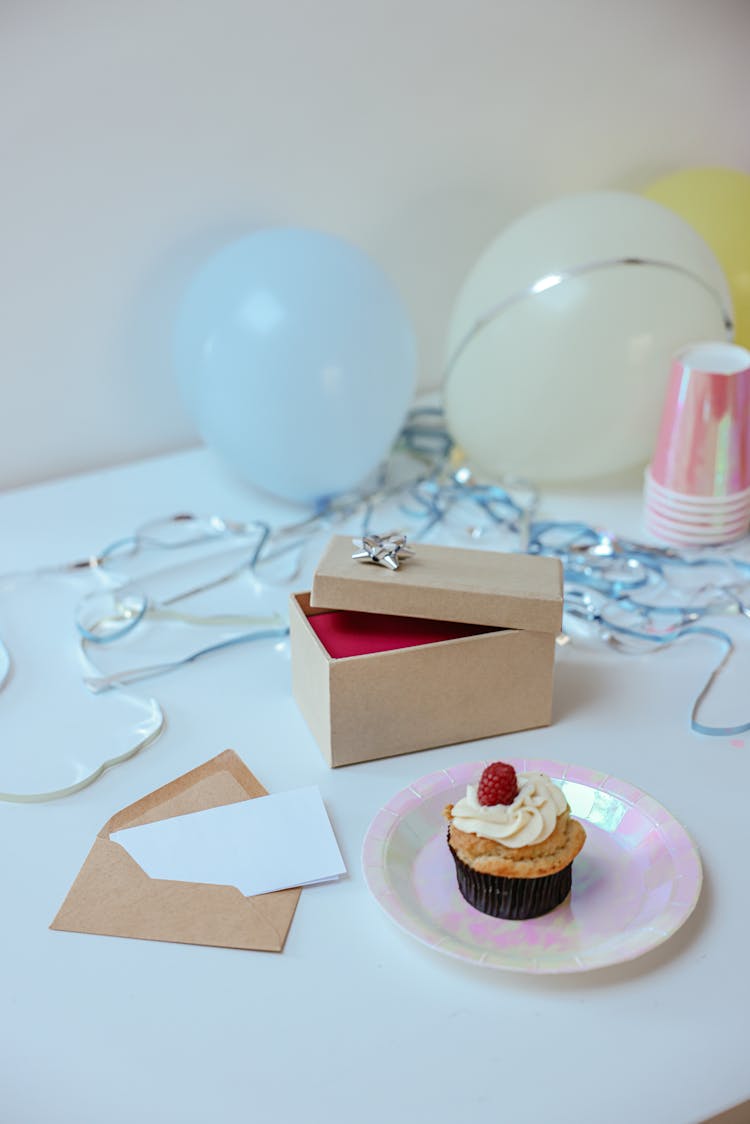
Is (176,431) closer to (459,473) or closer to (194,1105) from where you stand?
(459,473)

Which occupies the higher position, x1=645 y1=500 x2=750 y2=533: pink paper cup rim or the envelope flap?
x1=645 y1=500 x2=750 y2=533: pink paper cup rim

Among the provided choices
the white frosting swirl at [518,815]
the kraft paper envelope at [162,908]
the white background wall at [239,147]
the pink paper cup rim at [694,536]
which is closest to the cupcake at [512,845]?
the white frosting swirl at [518,815]

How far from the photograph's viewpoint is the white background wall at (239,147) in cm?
123

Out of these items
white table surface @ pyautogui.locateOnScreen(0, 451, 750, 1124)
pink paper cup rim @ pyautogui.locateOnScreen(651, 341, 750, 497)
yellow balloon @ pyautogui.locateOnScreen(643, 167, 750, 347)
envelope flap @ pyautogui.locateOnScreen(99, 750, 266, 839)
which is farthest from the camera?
yellow balloon @ pyautogui.locateOnScreen(643, 167, 750, 347)

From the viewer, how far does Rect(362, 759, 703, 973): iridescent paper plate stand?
70 centimetres

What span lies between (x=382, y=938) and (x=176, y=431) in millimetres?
882

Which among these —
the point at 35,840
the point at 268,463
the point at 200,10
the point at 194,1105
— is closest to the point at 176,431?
the point at 268,463

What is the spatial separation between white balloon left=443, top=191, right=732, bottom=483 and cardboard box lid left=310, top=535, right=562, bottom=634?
1.35ft

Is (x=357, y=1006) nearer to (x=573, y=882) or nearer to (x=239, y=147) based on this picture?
(x=573, y=882)

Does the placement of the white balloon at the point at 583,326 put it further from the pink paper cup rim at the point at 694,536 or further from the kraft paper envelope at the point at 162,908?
the kraft paper envelope at the point at 162,908

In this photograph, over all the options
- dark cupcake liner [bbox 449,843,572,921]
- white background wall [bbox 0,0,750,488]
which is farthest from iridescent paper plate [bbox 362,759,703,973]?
white background wall [bbox 0,0,750,488]

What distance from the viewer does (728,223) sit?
4.65 ft

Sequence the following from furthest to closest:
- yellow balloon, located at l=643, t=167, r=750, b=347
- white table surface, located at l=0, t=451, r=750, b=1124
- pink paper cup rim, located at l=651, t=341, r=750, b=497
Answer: yellow balloon, located at l=643, t=167, r=750, b=347 < pink paper cup rim, located at l=651, t=341, r=750, b=497 < white table surface, located at l=0, t=451, r=750, b=1124

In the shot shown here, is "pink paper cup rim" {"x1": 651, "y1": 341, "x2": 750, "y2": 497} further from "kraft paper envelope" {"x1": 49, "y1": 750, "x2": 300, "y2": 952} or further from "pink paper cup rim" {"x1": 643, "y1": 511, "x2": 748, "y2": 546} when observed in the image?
"kraft paper envelope" {"x1": 49, "y1": 750, "x2": 300, "y2": 952}
